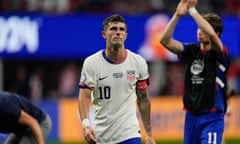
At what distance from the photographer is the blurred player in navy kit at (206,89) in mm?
11312

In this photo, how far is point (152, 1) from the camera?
83.9 ft

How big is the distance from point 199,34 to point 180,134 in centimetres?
1054

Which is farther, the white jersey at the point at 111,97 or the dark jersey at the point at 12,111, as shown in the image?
the white jersey at the point at 111,97

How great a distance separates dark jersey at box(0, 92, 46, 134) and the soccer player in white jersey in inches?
27.4

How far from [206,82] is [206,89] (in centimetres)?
9

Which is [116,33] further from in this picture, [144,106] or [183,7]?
[144,106]

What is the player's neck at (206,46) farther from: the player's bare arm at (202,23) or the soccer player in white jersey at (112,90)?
the soccer player in white jersey at (112,90)

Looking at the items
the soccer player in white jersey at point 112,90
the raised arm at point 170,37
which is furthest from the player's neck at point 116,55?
the raised arm at point 170,37

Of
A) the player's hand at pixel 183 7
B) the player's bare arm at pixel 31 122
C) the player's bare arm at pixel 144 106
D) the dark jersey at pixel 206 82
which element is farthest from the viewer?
the dark jersey at pixel 206 82

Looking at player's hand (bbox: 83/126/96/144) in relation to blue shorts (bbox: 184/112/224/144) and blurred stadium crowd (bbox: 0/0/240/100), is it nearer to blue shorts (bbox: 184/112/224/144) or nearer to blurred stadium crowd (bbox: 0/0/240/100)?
blue shorts (bbox: 184/112/224/144)

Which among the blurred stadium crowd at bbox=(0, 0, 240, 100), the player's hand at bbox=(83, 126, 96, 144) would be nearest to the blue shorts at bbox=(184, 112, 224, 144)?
the player's hand at bbox=(83, 126, 96, 144)

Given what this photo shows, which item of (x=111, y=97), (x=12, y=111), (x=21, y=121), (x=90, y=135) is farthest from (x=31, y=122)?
(x=111, y=97)

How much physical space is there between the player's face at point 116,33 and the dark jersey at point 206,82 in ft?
3.88

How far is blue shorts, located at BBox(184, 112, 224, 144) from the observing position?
11.2 meters
